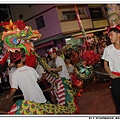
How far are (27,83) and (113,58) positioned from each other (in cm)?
112

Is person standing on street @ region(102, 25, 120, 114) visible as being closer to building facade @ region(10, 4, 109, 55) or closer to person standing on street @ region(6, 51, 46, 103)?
person standing on street @ region(6, 51, 46, 103)

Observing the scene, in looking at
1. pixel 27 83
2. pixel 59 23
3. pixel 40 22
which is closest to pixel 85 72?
pixel 27 83

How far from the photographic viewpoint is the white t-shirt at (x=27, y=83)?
2.75 metres

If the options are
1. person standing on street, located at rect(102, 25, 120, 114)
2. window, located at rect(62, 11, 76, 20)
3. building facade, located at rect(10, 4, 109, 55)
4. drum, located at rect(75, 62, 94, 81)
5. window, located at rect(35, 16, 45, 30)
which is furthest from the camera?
window, located at rect(62, 11, 76, 20)

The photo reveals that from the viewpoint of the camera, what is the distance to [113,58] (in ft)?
8.39

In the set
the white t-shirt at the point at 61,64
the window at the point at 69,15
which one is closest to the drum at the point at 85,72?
the white t-shirt at the point at 61,64

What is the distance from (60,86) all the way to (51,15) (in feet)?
21.6

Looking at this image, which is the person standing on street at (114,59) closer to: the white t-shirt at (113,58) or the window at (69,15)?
the white t-shirt at (113,58)

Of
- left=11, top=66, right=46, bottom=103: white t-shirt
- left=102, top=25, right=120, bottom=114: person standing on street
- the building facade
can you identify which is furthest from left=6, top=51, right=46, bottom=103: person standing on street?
the building facade

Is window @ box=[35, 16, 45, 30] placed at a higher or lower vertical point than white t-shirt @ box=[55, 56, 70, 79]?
higher

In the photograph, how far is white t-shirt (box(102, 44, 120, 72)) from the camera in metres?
2.52

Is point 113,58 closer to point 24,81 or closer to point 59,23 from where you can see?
point 24,81

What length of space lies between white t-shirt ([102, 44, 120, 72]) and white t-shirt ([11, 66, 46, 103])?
0.98 metres

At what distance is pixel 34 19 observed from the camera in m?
9.11
